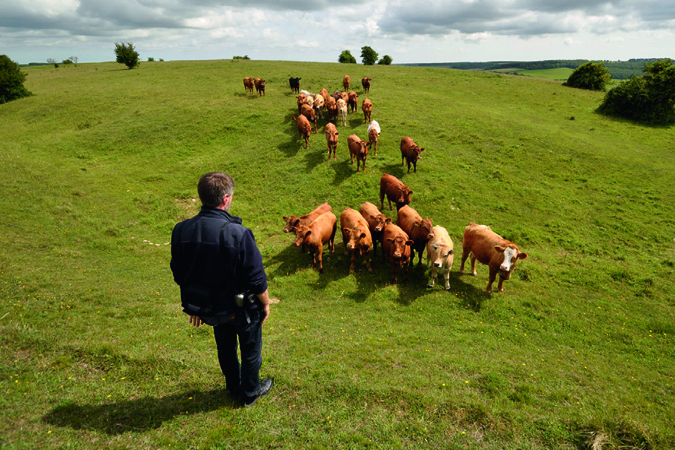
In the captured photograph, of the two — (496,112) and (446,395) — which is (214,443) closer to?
(446,395)

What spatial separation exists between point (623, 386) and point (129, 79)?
52379 millimetres

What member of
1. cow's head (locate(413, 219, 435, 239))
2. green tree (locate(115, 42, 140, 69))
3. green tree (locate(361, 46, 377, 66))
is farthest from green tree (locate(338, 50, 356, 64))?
cow's head (locate(413, 219, 435, 239))

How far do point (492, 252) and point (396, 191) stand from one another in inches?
201

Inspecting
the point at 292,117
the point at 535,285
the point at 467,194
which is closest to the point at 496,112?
the point at 467,194

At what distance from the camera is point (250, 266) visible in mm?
3588

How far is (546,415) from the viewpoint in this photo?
4887 mm

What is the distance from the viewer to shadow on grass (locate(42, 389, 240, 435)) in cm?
390

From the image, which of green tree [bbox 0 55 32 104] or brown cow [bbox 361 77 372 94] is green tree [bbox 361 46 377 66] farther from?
green tree [bbox 0 55 32 104]

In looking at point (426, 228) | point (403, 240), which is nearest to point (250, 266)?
point (403, 240)

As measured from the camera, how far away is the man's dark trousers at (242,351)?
12.9 ft

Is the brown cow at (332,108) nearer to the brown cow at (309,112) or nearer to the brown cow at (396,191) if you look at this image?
the brown cow at (309,112)

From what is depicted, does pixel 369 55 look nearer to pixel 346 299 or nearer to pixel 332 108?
pixel 332 108

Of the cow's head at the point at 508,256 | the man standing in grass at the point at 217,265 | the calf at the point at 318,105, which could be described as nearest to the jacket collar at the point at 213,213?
the man standing in grass at the point at 217,265

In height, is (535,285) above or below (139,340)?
below
